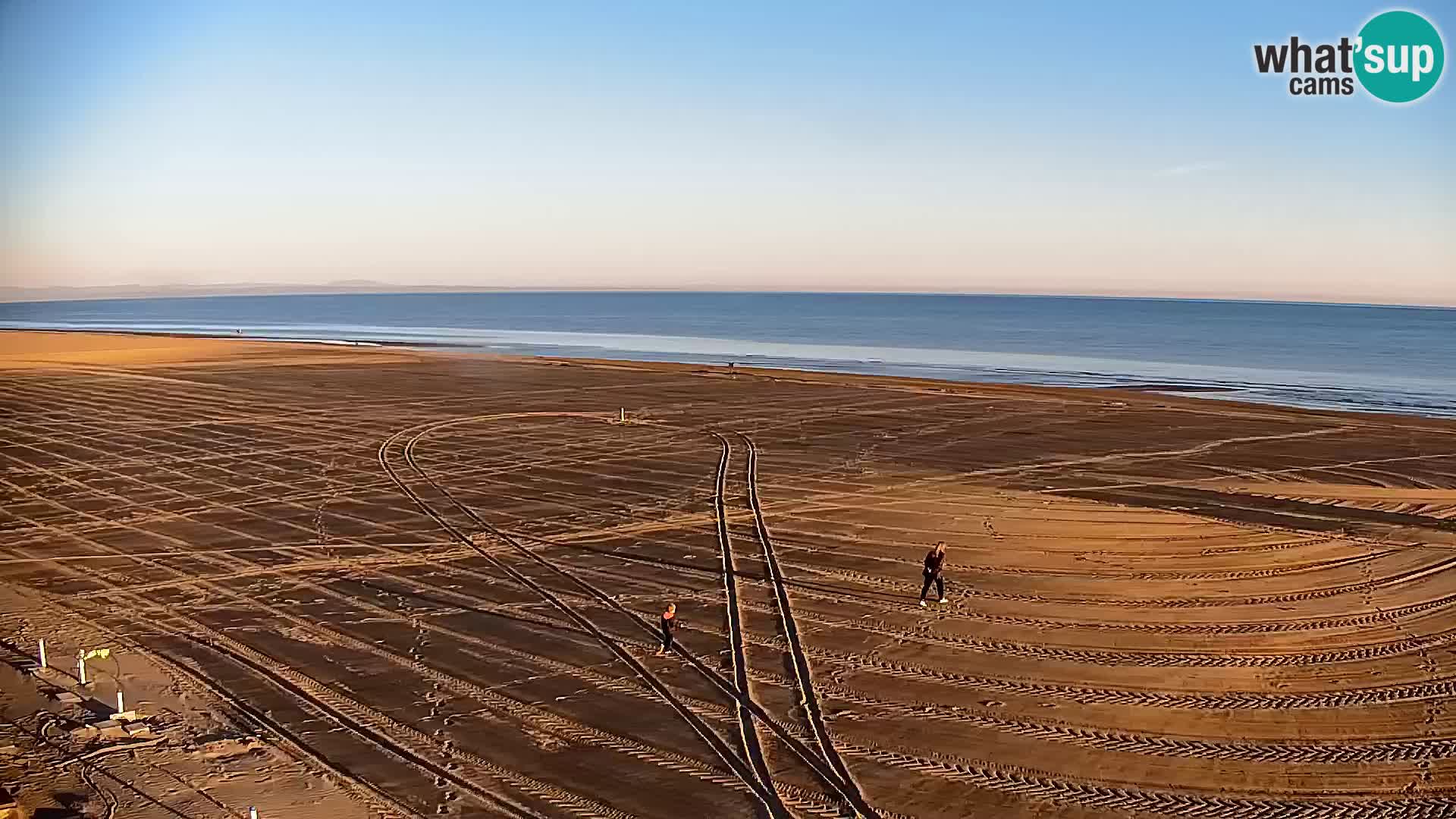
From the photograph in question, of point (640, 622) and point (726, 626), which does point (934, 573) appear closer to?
point (726, 626)

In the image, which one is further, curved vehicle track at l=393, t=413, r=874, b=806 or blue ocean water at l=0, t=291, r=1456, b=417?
blue ocean water at l=0, t=291, r=1456, b=417

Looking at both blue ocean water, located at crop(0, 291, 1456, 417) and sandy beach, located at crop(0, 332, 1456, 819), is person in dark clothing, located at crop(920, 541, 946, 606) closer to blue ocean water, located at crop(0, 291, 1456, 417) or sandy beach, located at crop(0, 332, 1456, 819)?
sandy beach, located at crop(0, 332, 1456, 819)

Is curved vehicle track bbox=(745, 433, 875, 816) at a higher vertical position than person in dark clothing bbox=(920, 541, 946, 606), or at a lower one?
lower

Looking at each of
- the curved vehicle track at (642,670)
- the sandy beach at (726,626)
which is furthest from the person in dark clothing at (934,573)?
the curved vehicle track at (642,670)

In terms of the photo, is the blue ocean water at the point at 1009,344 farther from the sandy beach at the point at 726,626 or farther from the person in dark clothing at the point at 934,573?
the person in dark clothing at the point at 934,573

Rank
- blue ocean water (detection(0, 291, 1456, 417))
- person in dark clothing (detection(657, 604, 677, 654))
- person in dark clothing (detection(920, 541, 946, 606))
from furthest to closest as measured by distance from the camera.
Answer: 1. blue ocean water (detection(0, 291, 1456, 417))
2. person in dark clothing (detection(920, 541, 946, 606))
3. person in dark clothing (detection(657, 604, 677, 654))

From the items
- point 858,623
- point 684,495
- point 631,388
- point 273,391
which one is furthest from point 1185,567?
point 273,391

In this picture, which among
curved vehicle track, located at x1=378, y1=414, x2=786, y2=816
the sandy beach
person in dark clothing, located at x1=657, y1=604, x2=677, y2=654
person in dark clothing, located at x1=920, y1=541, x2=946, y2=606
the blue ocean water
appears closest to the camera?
curved vehicle track, located at x1=378, y1=414, x2=786, y2=816

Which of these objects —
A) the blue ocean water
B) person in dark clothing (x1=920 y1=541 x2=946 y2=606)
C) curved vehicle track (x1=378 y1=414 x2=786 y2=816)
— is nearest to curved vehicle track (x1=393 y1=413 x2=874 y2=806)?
curved vehicle track (x1=378 y1=414 x2=786 y2=816)

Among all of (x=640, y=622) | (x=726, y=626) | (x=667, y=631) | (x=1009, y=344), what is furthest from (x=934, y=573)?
(x=1009, y=344)

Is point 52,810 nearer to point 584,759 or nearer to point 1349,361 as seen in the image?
point 584,759
